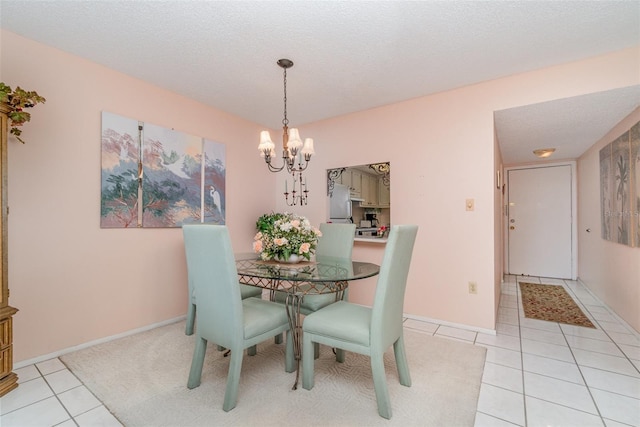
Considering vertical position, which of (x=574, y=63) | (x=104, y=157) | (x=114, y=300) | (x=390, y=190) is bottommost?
(x=114, y=300)

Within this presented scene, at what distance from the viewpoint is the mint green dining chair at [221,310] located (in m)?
1.61

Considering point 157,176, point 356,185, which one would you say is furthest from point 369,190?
point 157,176

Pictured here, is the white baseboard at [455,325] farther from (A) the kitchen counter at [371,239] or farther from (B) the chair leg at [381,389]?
(B) the chair leg at [381,389]

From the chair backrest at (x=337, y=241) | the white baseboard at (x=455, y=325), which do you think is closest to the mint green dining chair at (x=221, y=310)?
the chair backrest at (x=337, y=241)

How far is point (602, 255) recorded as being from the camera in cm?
365

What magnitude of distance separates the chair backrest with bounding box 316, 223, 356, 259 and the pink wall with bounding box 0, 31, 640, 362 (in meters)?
0.77

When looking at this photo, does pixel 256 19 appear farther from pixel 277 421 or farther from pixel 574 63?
pixel 574 63

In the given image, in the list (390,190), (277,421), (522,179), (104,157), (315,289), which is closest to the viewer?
(277,421)

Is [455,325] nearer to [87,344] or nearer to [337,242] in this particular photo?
[337,242]

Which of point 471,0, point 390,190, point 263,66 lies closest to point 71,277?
point 263,66

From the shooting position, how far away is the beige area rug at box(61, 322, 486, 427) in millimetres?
1569

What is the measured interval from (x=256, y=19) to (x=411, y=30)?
104 centimetres

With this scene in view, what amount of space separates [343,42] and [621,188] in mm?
3115

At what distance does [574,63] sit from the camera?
2.40 metres
